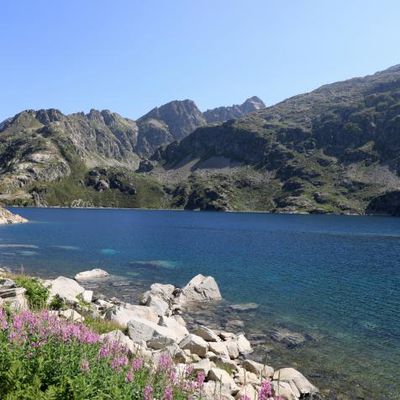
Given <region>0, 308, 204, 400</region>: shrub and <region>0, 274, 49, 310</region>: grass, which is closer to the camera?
<region>0, 308, 204, 400</region>: shrub

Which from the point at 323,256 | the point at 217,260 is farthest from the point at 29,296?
the point at 323,256

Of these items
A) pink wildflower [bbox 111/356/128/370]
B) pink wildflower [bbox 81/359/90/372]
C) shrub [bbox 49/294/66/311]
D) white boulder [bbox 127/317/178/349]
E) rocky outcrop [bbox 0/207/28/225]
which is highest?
pink wildflower [bbox 81/359/90/372]

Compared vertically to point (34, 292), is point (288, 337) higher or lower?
lower

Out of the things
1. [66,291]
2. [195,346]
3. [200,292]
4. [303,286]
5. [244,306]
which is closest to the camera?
[195,346]

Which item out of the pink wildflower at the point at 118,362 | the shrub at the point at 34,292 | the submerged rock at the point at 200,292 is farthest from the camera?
the submerged rock at the point at 200,292

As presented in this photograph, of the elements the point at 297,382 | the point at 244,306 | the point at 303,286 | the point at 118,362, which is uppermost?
the point at 118,362

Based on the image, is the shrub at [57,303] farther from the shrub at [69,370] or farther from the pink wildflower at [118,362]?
the pink wildflower at [118,362]

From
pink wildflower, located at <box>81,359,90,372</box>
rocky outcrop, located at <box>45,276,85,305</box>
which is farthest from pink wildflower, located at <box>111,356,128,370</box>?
rocky outcrop, located at <box>45,276,85,305</box>

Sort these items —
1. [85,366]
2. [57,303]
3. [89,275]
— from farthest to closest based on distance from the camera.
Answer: [89,275], [57,303], [85,366]

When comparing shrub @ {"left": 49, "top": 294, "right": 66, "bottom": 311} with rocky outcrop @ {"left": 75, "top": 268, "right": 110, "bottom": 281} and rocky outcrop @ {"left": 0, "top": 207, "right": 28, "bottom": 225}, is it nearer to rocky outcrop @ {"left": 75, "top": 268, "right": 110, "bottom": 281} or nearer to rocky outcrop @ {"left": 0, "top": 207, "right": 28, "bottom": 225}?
rocky outcrop @ {"left": 75, "top": 268, "right": 110, "bottom": 281}

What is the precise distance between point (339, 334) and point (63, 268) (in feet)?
139

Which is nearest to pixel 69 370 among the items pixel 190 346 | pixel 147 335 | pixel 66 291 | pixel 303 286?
pixel 147 335

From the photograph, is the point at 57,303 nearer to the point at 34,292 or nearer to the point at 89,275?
A: the point at 34,292

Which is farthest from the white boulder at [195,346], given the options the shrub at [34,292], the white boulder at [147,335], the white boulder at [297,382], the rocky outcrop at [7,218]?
the rocky outcrop at [7,218]
